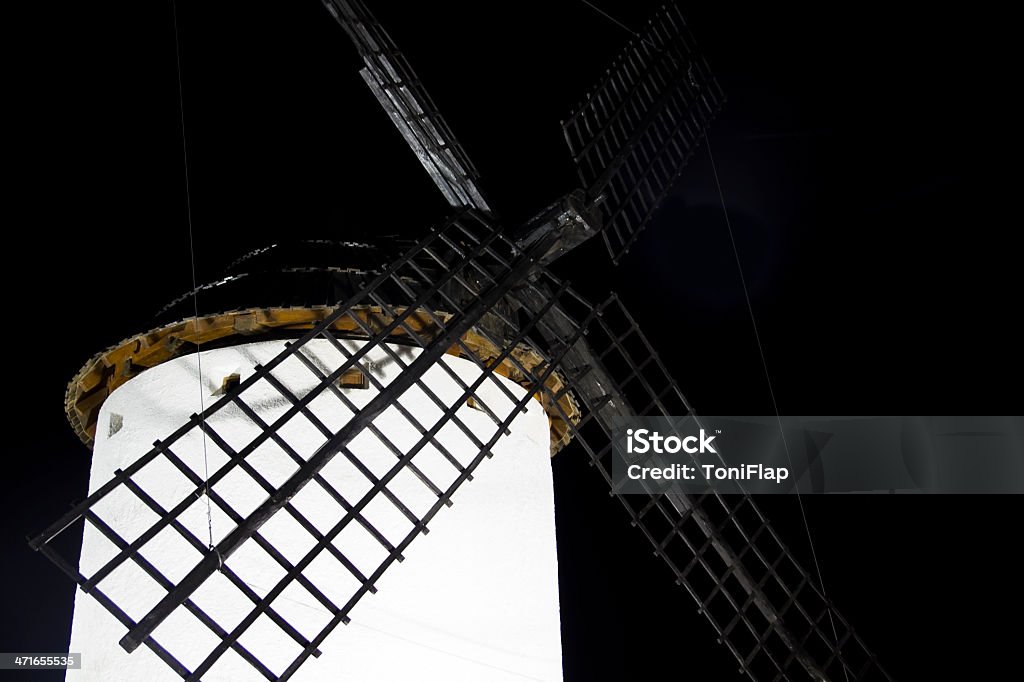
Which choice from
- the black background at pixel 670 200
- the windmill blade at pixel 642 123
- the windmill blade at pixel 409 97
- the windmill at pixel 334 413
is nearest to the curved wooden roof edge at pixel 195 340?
the windmill at pixel 334 413

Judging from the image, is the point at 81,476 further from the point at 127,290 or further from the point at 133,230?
the point at 133,230

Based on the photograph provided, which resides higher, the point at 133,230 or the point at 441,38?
the point at 441,38

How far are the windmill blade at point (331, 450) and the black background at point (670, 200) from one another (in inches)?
57.1

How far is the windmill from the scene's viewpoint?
3.12 m

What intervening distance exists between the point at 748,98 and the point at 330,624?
4.64 m

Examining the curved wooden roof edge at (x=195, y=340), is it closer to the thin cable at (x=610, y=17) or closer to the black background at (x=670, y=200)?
the black background at (x=670, y=200)

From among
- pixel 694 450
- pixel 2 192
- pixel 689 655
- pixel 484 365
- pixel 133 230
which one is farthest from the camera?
pixel 689 655

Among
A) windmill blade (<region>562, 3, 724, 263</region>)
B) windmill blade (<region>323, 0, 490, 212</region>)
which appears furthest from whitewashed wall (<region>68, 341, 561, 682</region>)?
windmill blade (<region>562, 3, 724, 263</region>)

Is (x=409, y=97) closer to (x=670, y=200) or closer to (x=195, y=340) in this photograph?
(x=195, y=340)

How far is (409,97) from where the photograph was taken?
4.40 meters

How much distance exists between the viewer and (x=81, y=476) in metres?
5.42

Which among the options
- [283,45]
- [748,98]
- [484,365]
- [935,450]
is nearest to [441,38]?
[283,45]

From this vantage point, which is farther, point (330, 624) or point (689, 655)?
point (689, 655)

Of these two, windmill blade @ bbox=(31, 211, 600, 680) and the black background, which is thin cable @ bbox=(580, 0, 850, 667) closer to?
the black background
